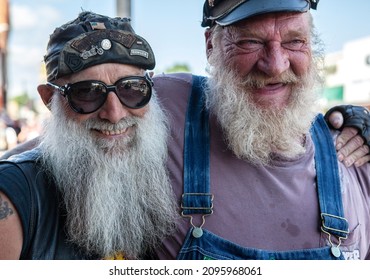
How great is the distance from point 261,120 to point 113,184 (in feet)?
1.72

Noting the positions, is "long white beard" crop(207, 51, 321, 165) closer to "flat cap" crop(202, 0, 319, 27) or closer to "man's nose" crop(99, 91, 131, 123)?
"flat cap" crop(202, 0, 319, 27)

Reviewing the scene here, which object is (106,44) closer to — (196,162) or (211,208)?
(196,162)

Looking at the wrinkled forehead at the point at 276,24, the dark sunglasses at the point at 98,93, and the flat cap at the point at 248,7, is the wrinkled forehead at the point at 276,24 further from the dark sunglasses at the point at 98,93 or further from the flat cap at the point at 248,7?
the dark sunglasses at the point at 98,93

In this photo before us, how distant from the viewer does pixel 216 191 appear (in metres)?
1.36

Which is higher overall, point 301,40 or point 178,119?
point 301,40

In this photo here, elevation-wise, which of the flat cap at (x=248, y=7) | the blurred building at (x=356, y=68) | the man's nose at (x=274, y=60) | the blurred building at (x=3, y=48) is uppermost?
the blurred building at (x=3, y=48)

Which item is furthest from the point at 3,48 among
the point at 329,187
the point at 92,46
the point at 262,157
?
the point at 329,187

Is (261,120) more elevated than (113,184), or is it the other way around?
(261,120)

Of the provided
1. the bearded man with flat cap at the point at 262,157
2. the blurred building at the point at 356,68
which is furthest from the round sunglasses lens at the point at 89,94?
the blurred building at the point at 356,68

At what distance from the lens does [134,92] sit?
1317 mm

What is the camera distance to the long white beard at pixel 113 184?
4.28 feet

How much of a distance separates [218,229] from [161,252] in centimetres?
20
